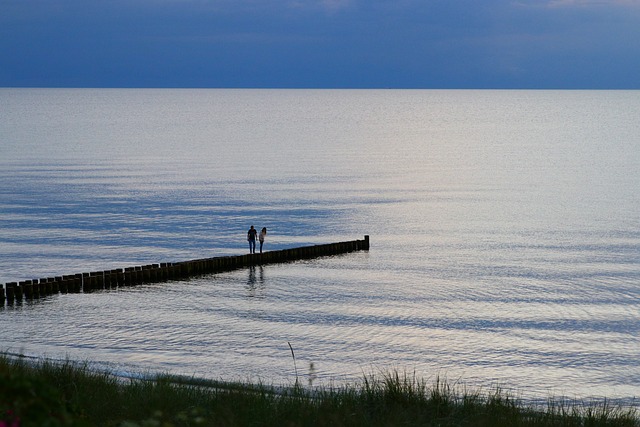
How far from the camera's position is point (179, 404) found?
1506 cm

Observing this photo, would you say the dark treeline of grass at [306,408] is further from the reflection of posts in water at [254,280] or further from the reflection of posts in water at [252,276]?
the reflection of posts in water at [252,276]

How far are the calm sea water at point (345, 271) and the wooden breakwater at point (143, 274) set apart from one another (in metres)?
0.80

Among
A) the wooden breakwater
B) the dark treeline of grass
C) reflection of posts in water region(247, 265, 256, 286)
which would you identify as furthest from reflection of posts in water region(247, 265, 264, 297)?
the dark treeline of grass

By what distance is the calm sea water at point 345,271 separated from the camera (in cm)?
2811

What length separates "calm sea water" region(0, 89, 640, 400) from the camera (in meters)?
28.1

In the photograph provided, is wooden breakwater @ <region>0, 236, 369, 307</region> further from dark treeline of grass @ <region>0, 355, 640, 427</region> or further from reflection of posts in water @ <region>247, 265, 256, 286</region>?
dark treeline of grass @ <region>0, 355, 640, 427</region>

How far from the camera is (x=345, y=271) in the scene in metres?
43.6

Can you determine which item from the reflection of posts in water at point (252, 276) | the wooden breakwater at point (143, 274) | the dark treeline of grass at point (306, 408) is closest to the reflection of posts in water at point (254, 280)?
the reflection of posts in water at point (252, 276)

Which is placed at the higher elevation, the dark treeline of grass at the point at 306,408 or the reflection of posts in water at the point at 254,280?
the reflection of posts in water at the point at 254,280

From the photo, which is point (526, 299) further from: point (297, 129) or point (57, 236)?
point (297, 129)

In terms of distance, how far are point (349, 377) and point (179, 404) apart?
11.0 meters

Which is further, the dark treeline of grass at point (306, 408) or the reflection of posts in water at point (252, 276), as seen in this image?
the reflection of posts in water at point (252, 276)

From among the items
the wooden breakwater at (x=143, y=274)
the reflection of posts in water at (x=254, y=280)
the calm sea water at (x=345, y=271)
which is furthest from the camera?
the reflection of posts in water at (x=254, y=280)

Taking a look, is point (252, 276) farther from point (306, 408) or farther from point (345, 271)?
point (306, 408)
